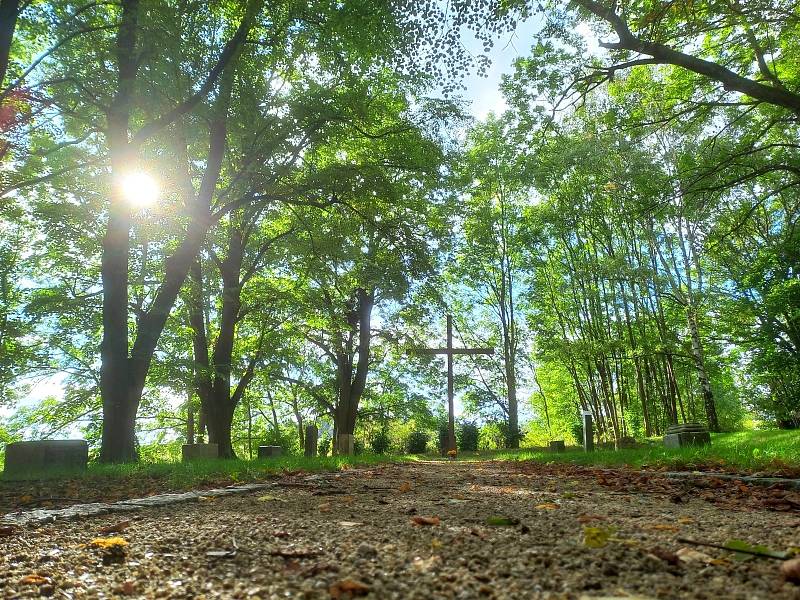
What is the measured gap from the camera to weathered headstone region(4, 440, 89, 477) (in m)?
7.19

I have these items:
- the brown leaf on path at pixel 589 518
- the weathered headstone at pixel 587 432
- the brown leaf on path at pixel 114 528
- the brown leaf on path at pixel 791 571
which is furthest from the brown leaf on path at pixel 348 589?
the weathered headstone at pixel 587 432

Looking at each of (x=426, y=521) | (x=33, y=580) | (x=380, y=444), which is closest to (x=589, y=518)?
(x=426, y=521)

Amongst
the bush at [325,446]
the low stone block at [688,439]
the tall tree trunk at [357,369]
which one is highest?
the tall tree trunk at [357,369]

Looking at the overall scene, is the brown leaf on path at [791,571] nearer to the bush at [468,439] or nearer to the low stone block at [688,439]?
the low stone block at [688,439]

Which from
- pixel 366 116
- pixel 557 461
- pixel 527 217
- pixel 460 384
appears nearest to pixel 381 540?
pixel 557 461

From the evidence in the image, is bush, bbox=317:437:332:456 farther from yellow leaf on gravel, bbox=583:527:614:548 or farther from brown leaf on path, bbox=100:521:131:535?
yellow leaf on gravel, bbox=583:527:614:548

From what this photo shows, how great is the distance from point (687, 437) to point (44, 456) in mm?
11554

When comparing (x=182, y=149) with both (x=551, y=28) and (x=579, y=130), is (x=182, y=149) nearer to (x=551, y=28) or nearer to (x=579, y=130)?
(x=551, y=28)

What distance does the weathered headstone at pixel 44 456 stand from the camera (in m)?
7.19

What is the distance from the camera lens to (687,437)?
1041 cm

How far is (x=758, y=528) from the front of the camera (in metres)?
2.45

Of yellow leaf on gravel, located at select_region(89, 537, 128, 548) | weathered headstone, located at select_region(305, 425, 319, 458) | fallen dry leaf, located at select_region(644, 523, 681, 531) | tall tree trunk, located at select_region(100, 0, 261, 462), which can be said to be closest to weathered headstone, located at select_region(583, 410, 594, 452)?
weathered headstone, located at select_region(305, 425, 319, 458)

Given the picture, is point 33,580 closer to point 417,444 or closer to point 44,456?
point 44,456

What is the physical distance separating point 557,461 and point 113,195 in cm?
1008
